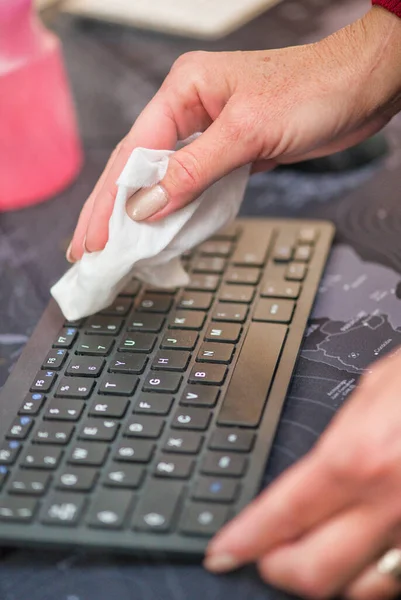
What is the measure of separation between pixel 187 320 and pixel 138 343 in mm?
45

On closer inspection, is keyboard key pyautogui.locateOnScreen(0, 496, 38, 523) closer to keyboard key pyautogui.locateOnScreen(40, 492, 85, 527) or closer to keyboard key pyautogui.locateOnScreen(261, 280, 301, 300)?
keyboard key pyautogui.locateOnScreen(40, 492, 85, 527)

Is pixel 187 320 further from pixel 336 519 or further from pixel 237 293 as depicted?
pixel 336 519

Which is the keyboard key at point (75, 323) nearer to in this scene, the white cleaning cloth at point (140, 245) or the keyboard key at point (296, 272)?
the white cleaning cloth at point (140, 245)

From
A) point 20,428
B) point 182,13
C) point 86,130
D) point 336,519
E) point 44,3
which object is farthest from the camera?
point 44,3

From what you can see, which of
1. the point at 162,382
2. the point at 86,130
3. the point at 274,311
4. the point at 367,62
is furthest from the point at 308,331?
the point at 86,130

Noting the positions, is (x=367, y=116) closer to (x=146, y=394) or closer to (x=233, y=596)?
(x=146, y=394)

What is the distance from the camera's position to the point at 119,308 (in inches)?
24.6

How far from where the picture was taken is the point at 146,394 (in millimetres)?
521

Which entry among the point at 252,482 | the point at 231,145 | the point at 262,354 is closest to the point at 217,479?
the point at 252,482

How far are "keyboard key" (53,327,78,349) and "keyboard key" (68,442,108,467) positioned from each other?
0.12 m

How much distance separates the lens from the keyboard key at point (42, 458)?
47 cm

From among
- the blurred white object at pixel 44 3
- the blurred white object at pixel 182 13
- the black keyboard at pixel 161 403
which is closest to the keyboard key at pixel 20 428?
the black keyboard at pixel 161 403

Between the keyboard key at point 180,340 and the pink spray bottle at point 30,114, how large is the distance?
1.12 ft

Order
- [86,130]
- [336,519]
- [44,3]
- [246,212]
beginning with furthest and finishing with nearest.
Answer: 1. [44,3]
2. [86,130]
3. [246,212]
4. [336,519]
